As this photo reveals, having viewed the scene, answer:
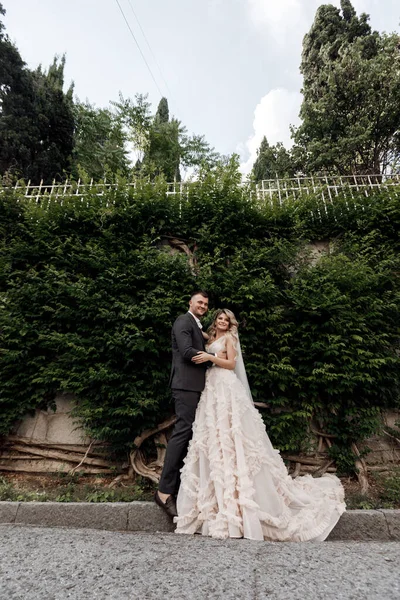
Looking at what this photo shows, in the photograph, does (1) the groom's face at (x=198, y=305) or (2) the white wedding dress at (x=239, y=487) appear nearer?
(2) the white wedding dress at (x=239, y=487)

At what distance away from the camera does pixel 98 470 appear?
157 inches

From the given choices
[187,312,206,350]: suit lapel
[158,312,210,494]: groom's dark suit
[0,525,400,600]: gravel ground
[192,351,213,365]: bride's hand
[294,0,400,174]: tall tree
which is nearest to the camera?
[0,525,400,600]: gravel ground

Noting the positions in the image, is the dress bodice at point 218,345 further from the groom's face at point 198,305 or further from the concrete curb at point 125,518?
the concrete curb at point 125,518

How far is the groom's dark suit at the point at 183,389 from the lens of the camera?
2.96 m

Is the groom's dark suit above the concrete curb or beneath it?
above

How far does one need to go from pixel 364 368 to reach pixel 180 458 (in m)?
2.84

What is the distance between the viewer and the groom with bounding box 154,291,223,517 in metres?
2.95

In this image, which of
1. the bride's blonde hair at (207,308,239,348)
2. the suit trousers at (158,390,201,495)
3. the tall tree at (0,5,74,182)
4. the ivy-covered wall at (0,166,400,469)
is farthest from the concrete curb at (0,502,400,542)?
the tall tree at (0,5,74,182)

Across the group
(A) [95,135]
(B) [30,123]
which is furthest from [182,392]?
(A) [95,135]

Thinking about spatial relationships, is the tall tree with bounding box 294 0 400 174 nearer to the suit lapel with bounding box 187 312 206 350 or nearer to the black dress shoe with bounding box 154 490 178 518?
the suit lapel with bounding box 187 312 206 350

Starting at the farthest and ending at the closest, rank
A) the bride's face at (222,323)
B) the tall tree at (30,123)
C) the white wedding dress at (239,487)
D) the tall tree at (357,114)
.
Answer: the tall tree at (30,123), the tall tree at (357,114), the bride's face at (222,323), the white wedding dress at (239,487)

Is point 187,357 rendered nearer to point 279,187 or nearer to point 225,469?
point 225,469

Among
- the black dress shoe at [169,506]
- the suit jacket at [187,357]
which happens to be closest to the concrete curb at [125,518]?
the black dress shoe at [169,506]

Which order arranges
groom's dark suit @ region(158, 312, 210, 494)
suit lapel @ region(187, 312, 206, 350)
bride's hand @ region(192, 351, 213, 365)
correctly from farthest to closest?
suit lapel @ region(187, 312, 206, 350)
bride's hand @ region(192, 351, 213, 365)
groom's dark suit @ region(158, 312, 210, 494)
